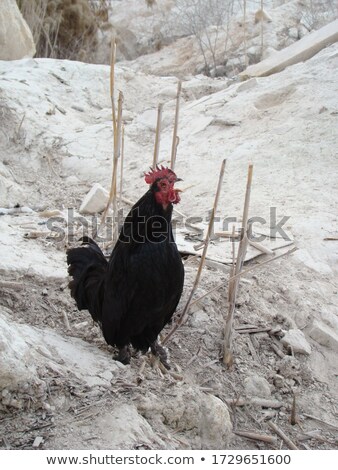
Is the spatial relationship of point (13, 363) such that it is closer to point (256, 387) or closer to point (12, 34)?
point (256, 387)

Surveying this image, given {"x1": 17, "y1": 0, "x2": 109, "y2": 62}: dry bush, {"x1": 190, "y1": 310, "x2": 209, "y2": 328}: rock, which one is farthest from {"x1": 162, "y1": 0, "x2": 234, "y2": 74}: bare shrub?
{"x1": 190, "y1": 310, "x2": 209, "y2": 328}: rock

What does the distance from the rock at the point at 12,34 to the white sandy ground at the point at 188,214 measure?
1.67ft

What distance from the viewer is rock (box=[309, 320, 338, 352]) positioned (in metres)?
4.30

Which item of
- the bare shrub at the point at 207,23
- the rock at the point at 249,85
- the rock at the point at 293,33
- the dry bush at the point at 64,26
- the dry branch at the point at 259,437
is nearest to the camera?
the dry branch at the point at 259,437

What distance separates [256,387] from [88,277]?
4.62 ft

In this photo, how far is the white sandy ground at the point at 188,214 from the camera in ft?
10.2

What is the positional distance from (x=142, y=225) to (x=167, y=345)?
3.48ft

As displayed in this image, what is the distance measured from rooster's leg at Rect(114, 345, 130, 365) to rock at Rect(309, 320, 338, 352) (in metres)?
1.42

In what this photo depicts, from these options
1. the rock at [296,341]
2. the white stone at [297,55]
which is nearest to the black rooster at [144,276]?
the rock at [296,341]

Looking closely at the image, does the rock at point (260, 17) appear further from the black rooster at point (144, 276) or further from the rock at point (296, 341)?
the black rooster at point (144, 276)

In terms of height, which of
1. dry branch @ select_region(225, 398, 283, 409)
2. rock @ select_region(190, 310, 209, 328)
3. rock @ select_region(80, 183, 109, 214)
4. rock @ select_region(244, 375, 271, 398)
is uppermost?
rock @ select_region(80, 183, 109, 214)

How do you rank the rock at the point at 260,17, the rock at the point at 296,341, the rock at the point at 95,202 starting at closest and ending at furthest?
the rock at the point at 296,341, the rock at the point at 95,202, the rock at the point at 260,17

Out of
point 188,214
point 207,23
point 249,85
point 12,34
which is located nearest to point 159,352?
point 188,214

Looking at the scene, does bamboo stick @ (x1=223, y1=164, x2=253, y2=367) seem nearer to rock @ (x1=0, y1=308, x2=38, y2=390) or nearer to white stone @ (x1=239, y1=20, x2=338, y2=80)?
rock @ (x1=0, y1=308, x2=38, y2=390)
